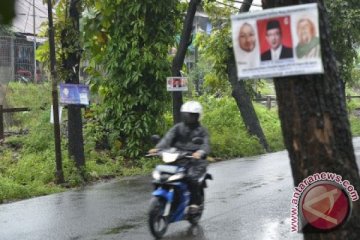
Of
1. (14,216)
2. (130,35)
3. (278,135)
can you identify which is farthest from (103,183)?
(278,135)

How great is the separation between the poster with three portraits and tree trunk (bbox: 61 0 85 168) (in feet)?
28.9

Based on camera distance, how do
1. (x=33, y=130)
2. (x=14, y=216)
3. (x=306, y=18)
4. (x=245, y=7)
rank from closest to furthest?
1. (x=306, y=18)
2. (x=14, y=216)
3. (x=33, y=130)
4. (x=245, y=7)

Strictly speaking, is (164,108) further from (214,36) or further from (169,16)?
(214,36)

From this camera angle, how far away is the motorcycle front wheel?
711cm

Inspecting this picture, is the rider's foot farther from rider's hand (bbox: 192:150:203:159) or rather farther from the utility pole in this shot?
the utility pole

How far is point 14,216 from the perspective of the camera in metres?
9.21

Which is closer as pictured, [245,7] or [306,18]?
[306,18]

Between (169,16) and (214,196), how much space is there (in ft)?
25.0

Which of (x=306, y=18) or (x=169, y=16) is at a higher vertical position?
(x=169, y=16)

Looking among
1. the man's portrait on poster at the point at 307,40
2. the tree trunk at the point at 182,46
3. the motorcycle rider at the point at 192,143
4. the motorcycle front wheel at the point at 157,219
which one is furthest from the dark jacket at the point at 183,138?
the tree trunk at the point at 182,46

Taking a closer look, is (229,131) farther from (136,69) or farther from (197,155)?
(197,155)

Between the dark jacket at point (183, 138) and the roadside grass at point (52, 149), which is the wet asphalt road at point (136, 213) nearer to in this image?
the roadside grass at point (52, 149)

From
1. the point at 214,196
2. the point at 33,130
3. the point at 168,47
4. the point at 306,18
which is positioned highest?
the point at 168,47

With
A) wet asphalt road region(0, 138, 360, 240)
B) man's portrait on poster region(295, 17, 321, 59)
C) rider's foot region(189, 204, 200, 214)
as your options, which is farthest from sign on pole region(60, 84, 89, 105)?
man's portrait on poster region(295, 17, 321, 59)
